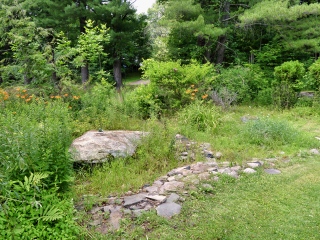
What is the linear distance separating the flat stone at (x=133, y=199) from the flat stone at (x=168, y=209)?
24 cm

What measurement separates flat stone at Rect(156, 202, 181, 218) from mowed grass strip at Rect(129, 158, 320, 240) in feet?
0.20

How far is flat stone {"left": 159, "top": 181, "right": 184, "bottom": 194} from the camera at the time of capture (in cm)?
291

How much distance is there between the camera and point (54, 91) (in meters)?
5.64

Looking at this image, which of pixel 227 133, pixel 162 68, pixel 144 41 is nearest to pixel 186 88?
pixel 162 68

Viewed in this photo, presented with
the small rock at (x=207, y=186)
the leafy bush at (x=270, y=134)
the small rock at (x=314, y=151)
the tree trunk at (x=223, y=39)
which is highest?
the tree trunk at (x=223, y=39)

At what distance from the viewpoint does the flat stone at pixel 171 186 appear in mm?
2908

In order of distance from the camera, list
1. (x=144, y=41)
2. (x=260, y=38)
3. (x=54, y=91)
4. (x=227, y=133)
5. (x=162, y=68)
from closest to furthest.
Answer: (x=227, y=133) < (x=54, y=91) < (x=162, y=68) < (x=260, y=38) < (x=144, y=41)

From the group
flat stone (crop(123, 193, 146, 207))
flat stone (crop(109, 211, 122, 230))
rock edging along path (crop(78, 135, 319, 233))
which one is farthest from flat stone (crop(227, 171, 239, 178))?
flat stone (crop(109, 211, 122, 230))

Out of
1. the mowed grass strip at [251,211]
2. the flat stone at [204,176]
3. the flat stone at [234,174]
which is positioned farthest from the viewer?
the flat stone at [234,174]

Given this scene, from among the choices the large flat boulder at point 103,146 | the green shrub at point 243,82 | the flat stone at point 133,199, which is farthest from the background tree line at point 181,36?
the flat stone at point 133,199

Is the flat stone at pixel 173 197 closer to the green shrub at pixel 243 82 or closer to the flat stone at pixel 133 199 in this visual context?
the flat stone at pixel 133 199

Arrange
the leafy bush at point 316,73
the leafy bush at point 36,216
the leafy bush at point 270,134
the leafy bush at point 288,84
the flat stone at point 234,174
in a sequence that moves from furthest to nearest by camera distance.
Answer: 1. the leafy bush at point 288,84
2. the leafy bush at point 316,73
3. the leafy bush at point 270,134
4. the flat stone at point 234,174
5. the leafy bush at point 36,216

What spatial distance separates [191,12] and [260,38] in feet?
10.5

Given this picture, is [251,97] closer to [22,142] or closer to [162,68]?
[162,68]
